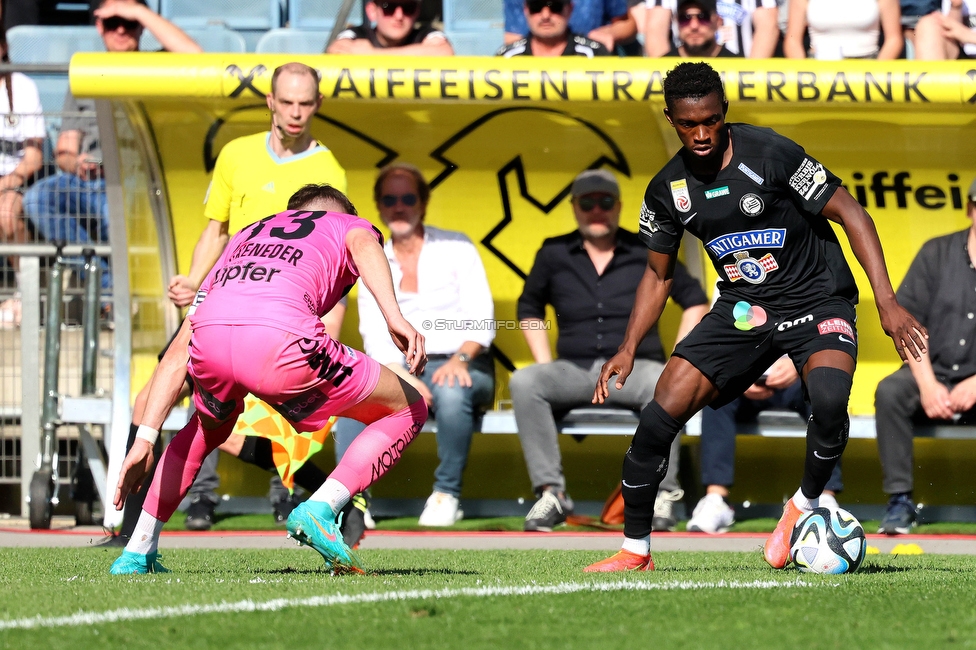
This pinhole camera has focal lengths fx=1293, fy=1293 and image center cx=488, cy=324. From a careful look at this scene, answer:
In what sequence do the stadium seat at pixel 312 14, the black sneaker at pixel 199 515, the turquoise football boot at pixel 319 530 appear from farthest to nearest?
the stadium seat at pixel 312 14 < the black sneaker at pixel 199 515 < the turquoise football boot at pixel 319 530

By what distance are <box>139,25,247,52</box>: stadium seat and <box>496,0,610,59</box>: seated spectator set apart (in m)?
3.05

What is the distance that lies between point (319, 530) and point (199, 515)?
11.8 feet

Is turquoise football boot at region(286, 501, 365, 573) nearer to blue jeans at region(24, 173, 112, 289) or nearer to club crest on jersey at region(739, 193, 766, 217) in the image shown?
club crest on jersey at region(739, 193, 766, 217)

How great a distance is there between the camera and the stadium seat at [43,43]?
36.1 feet

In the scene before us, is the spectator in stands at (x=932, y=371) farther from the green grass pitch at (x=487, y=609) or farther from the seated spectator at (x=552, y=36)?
the seated spectator at (x=552, y=36)

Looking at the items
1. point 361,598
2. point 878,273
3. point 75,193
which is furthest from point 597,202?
point 361,598

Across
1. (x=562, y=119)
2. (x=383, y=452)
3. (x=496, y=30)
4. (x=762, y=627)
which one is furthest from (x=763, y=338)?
(x=496, y=30)

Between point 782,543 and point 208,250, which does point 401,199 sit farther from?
point 782,543

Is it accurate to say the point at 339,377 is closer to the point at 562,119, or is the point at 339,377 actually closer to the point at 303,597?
the point at 303,597

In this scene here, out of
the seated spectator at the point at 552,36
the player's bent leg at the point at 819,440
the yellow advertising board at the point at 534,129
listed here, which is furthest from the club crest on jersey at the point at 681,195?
the seated spectator at the point at 552,36

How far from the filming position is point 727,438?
25.3ft

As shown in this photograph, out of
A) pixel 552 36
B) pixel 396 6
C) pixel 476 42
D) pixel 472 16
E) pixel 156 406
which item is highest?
pixel 472 16

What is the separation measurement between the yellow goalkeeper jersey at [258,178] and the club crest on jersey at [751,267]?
7.16 ft

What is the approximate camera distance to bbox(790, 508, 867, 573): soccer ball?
15.6 ft
